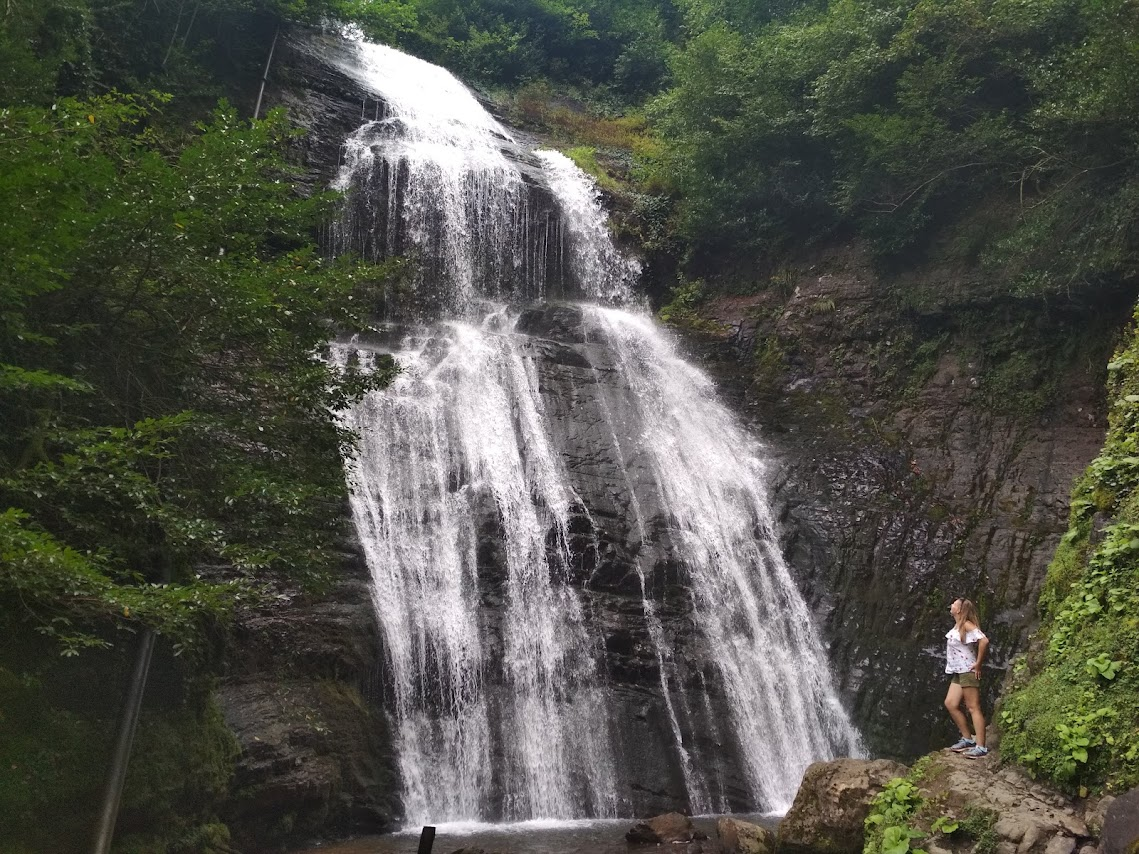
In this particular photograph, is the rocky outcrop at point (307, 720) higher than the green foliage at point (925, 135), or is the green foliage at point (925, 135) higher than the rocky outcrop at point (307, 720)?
the green foliage at point (925, 135)

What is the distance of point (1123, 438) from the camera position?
336 inches

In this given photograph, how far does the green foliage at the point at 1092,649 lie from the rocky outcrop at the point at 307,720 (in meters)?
6.64

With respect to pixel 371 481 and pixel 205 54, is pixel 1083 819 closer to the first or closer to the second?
pixel 371 481

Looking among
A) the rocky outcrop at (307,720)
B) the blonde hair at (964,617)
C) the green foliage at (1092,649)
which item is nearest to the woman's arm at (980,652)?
the blonde hair at (964,617)

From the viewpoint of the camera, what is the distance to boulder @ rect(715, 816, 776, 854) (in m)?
8.07

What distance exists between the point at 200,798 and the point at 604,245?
15324 millimetres

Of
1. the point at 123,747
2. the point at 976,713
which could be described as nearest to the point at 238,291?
the point at 123,747

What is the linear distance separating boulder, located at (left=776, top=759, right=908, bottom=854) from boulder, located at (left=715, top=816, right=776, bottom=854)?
0.76ft

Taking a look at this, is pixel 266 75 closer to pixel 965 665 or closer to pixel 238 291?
pixel 238 291

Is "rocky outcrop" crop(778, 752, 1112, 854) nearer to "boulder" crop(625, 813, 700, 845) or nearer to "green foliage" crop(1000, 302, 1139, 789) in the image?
"green foliage" crop(1000, 302, 1139, 789)

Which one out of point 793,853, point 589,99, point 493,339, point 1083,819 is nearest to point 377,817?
point 793,853

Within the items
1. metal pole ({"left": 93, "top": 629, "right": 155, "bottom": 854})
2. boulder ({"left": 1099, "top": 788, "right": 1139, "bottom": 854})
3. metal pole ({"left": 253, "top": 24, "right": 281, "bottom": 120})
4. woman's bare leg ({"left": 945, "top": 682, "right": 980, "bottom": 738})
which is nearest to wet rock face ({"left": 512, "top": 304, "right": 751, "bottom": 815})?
woman's bare leg ({"left": 945, "top": 682, "right": 980, "bottom": 738})

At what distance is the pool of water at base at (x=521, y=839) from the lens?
862cm

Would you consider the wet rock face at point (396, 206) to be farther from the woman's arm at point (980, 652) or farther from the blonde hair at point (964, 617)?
the woman's arm at point (980, 652)
